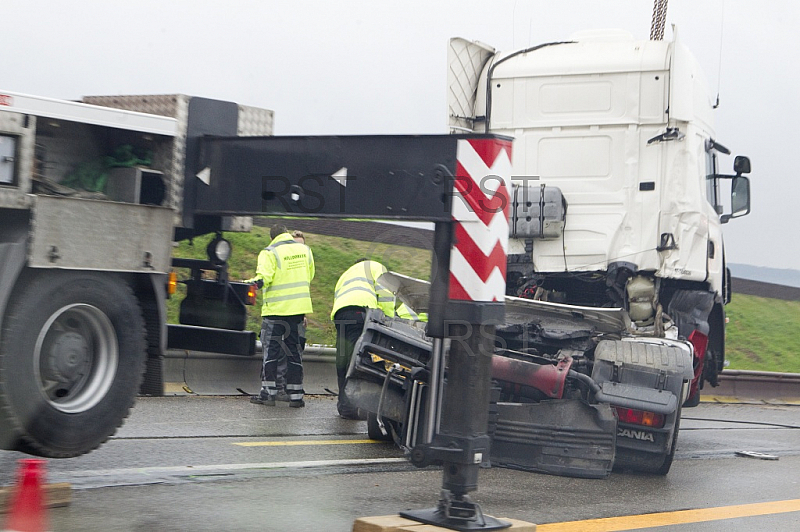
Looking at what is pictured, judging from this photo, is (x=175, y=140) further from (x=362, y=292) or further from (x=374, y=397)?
(x=362, y=292)

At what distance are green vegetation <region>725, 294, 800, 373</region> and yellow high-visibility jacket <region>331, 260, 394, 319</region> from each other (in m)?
13.2

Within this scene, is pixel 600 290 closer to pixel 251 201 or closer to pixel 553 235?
pixel 553 235

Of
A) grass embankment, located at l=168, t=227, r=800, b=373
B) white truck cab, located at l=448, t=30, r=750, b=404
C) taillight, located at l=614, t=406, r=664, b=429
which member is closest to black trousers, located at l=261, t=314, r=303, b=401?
grass embankment, located at l=168, t=227, r=800, b=373

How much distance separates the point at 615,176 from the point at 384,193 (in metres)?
4.31

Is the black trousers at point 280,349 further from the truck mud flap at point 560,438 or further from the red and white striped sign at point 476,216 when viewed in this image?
the red and white striped sign at point 476,216

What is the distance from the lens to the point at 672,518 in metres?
6.01

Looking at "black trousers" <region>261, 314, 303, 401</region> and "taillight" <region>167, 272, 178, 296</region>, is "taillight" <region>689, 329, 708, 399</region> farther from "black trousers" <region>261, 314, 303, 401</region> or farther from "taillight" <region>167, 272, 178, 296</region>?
"taillight" <region>167, 272, 178, 296</region>

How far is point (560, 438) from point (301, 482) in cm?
188

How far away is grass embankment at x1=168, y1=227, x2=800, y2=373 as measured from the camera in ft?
53.7

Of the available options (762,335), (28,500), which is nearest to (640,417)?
(28,500)

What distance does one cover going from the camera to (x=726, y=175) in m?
10.1

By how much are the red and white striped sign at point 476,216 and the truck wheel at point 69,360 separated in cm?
185

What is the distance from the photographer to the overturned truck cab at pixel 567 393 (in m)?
7.22

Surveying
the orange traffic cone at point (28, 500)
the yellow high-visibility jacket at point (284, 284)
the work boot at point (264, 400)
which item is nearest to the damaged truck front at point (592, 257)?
the yellow high-visibility jacket at point (284, 284)
